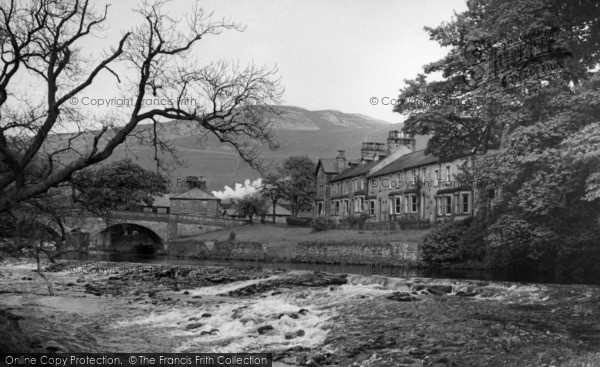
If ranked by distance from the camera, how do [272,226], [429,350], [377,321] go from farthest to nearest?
[272,226] < [377,321] < [429,350]

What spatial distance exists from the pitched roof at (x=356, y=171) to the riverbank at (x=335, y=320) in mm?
50590

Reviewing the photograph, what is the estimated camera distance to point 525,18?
1187 inches

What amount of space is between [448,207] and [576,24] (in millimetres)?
30338

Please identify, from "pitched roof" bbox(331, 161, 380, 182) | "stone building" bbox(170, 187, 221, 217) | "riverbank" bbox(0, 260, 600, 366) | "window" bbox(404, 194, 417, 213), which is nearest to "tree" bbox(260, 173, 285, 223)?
"stone building" bbox(170, 187, 221, 217)

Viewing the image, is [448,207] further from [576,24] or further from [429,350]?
[429,350]

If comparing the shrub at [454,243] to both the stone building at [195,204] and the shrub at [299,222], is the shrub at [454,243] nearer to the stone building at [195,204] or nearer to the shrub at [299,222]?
the shrub at [299,222]

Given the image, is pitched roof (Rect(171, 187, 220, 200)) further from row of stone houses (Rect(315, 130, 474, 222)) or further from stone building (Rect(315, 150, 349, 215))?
row of stone houses (Rect(315, 130, 474, 222))

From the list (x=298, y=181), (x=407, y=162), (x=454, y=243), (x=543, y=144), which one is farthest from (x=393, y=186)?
(x=543, y=144)

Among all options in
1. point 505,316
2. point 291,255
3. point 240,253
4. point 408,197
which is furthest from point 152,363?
point 408,197

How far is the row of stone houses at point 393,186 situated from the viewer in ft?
191

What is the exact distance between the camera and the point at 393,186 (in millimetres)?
69438

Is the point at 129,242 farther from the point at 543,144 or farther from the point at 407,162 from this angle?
the point at 543,144

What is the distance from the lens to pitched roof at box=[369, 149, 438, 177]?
2479 inches

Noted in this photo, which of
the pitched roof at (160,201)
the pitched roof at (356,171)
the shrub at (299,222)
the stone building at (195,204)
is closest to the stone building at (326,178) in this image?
the pitched roof at (356,171)
